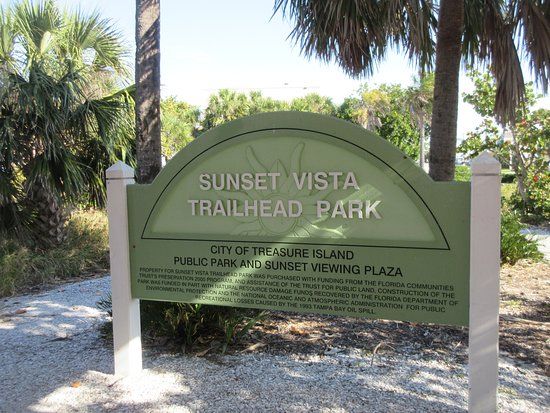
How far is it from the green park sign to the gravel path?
0.63 meters

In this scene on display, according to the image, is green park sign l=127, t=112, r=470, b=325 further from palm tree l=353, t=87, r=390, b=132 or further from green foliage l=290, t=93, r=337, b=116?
green foliage l=290, t=93, r=337, b=116

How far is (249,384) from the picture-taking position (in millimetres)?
3635

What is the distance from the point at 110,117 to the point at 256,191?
452 cm

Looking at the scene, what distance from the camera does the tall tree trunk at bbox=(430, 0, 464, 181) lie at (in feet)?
16.6

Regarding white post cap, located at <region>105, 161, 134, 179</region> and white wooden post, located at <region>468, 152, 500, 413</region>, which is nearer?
white wooden post, located at <region>468, 152, 500, 413</region>

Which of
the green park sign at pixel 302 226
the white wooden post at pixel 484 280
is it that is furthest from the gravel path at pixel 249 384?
the green park sign at pixel 302 226

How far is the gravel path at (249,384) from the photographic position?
333 cm

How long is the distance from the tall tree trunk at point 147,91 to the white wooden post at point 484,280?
9.78 ft

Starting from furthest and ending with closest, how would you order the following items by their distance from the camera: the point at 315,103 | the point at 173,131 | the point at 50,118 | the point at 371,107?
the point at 315,103, the point at 371,107, the point at 173,131, the point at 50,118

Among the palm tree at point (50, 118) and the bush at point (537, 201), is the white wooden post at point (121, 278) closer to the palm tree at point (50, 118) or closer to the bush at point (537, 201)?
the palm tree at point (50, 118)

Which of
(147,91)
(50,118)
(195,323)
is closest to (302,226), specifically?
(195,323)

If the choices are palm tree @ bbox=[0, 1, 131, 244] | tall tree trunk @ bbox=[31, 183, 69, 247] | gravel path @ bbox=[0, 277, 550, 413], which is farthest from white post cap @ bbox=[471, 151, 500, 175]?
tall tree trunk @ bbox=[31, 183, 69, 247]

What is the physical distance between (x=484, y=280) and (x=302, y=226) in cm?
113

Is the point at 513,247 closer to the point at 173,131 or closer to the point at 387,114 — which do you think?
the point at 173,131
